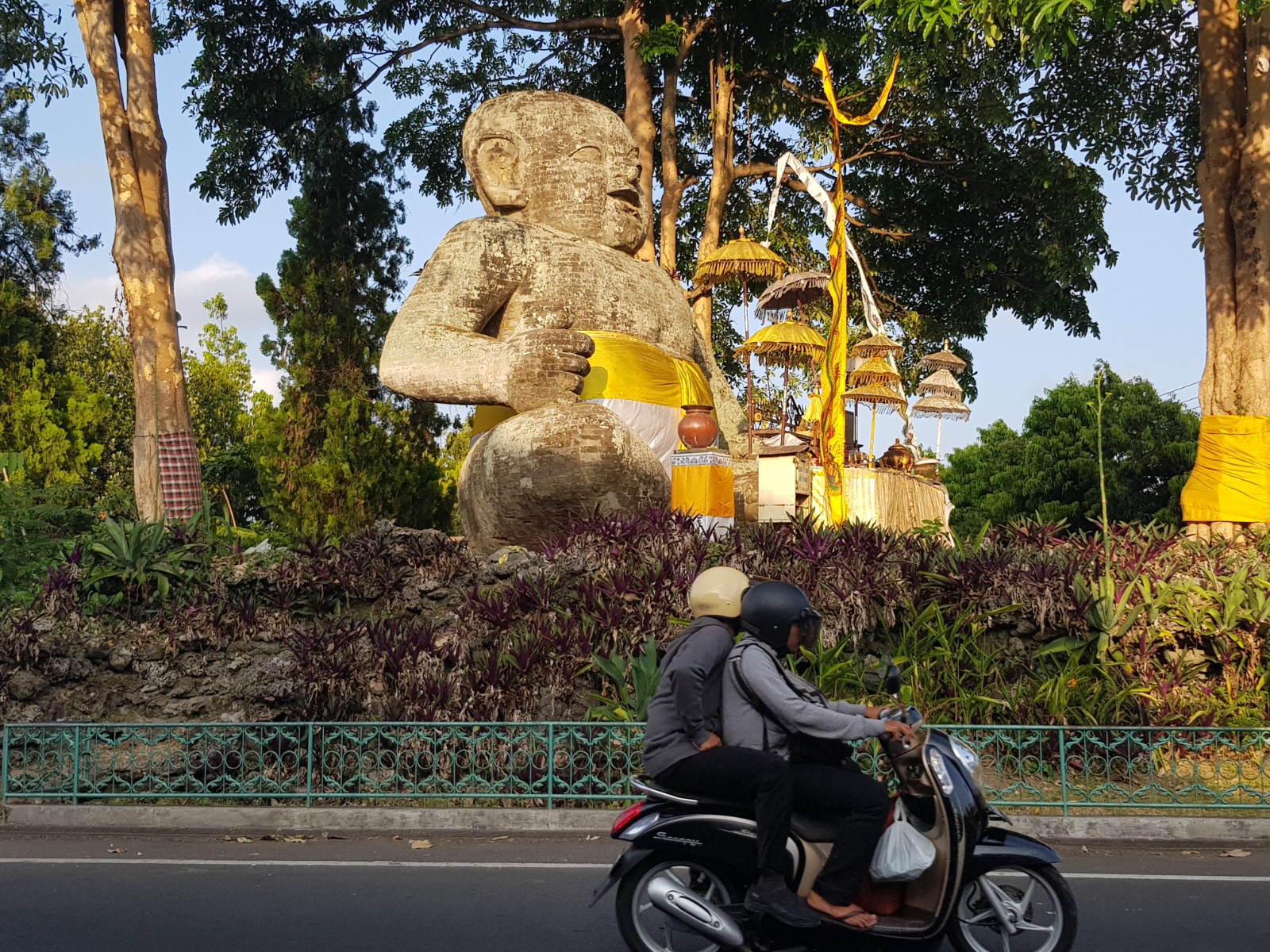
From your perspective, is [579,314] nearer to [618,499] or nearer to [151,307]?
[618,499]

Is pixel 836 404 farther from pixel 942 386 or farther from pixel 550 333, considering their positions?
pixel 942 386

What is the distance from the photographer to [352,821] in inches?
296

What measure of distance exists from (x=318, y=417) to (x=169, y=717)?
12.2 metres

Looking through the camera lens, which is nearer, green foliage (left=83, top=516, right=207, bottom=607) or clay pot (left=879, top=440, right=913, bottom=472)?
green foliage (left=83, top=516, right=207, bottom=607)

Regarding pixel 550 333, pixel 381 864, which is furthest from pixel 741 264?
pixel 381 864

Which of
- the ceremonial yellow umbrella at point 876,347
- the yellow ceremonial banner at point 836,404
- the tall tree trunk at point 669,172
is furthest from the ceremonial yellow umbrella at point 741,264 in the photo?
the yellow ceremonial banner at point 836,404

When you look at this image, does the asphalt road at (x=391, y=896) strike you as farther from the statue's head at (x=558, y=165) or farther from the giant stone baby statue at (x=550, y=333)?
the statue's head at (x=558, y=165)

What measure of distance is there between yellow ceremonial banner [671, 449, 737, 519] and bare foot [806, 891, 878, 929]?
581cm

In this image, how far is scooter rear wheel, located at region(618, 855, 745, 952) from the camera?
177 inches

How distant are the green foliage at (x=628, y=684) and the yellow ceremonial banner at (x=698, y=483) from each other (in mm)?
1696

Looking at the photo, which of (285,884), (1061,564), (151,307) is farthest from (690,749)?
(151,307)

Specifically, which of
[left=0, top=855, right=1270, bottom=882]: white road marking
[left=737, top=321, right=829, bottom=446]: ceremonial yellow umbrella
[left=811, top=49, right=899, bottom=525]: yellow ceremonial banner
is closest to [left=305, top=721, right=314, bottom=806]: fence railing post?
[left=0, top=855, right=1270, bottom=882]: white road marking

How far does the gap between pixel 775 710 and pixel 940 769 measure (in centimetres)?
58

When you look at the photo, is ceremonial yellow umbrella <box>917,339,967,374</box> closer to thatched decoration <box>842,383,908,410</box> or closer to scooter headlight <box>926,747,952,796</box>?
Answer: thatched decoration <box>842,383,908,410</box>
